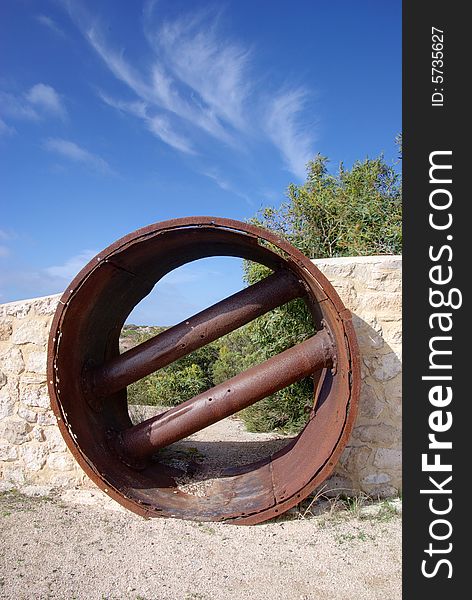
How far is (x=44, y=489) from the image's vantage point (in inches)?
171

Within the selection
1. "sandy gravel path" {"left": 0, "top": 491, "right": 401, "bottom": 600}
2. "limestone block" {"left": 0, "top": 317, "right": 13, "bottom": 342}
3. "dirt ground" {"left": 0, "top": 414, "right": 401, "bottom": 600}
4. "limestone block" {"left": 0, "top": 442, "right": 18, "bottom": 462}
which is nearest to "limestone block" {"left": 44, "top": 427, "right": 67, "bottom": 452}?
"limestone block" {"left": 0, "top": 442, "right": 18, "bottom": 462}

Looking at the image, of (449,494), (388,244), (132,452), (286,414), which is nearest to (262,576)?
(449,494)


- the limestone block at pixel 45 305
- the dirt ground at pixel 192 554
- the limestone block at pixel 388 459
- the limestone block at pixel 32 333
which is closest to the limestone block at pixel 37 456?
the dirt ground at pixel 192 554

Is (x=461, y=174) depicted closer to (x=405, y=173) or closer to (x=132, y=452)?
(x=405, y=173)

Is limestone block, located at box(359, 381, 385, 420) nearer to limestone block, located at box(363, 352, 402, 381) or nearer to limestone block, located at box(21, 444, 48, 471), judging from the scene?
limestone block, located at box(363, 352, 402, 381)

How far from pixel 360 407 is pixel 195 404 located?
127 centimetres

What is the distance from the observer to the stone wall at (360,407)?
4.15 m

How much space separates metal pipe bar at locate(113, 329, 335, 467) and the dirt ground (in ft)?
2.25

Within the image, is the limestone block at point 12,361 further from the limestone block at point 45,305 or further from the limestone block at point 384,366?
the limestone block at point 384,366

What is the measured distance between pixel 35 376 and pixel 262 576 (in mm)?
2531

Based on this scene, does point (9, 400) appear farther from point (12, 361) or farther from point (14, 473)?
point (14, 473)

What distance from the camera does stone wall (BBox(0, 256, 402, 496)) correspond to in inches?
163

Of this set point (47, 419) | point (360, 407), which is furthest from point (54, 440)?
point (360, 407)

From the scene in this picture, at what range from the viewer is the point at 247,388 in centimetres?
402
